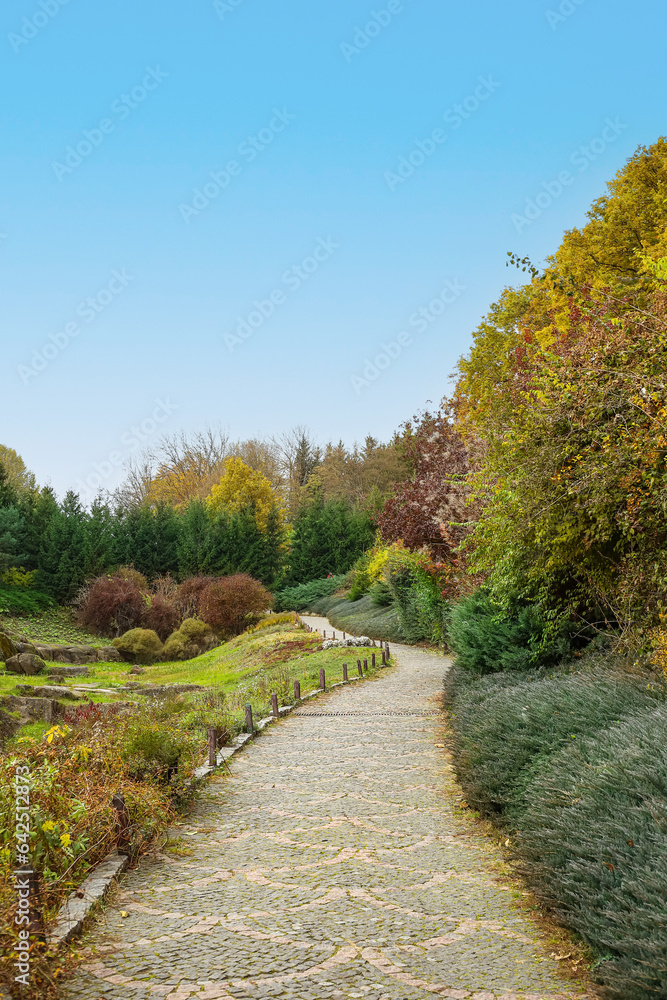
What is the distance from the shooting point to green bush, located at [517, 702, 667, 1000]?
303cm

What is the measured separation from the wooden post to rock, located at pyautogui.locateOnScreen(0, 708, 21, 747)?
270 inches

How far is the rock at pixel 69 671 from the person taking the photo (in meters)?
20.1

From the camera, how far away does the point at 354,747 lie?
9156mm

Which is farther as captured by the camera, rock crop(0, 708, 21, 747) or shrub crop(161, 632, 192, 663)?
shrub crop(161, 632, 192, 663)

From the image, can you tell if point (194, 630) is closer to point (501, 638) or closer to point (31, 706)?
point (31, 706)

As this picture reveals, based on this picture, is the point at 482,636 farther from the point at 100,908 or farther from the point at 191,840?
the point at 100,908

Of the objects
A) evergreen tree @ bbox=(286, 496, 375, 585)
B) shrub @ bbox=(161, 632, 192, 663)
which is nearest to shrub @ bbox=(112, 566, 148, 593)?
shrub @ bbox=(161, 632, 192, 663)

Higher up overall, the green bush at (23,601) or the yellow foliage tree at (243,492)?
the yellow foliage tree at (243,492)

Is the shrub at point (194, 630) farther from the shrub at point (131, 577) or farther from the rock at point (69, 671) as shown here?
the rock at point (69, 671)

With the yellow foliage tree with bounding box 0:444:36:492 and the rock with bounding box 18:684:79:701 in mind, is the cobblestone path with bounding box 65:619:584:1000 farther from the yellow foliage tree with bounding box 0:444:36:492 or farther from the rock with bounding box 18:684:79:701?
the yellow foliage tree with bounding box 0:444:36:492

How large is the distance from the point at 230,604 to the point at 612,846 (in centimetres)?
2579

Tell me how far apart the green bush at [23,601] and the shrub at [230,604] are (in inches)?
307

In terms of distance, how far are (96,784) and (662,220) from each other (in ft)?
57.0

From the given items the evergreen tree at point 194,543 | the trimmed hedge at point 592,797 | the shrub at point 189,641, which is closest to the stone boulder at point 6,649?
the shrub at point 189,641
